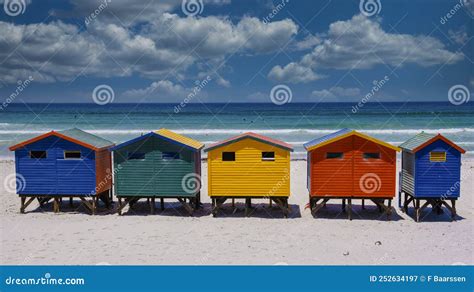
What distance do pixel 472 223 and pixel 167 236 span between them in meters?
11.1

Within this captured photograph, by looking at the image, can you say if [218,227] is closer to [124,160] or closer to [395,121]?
[124,160]

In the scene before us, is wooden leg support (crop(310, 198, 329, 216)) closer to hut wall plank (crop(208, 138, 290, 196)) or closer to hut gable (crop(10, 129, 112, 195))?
hut wall plank (crop(208, 138, 290, 196))

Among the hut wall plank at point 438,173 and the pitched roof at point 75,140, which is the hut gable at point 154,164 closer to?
the pitched roof at point 75,140

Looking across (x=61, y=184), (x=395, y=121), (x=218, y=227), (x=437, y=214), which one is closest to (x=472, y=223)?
(x=437, y=214)

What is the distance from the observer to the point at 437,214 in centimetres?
1934

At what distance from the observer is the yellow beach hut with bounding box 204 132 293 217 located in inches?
714

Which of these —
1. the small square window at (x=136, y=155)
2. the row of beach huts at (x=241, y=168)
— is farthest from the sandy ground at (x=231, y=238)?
the small square window at (x=136, y=155)

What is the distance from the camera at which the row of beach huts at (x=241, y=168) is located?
17.8 meters

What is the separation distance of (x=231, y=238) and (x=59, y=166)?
7.43 metres

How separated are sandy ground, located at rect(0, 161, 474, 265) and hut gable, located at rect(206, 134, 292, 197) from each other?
1.22 m

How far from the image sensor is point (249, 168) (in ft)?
59.8

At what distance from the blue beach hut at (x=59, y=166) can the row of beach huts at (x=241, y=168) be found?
38 mm
